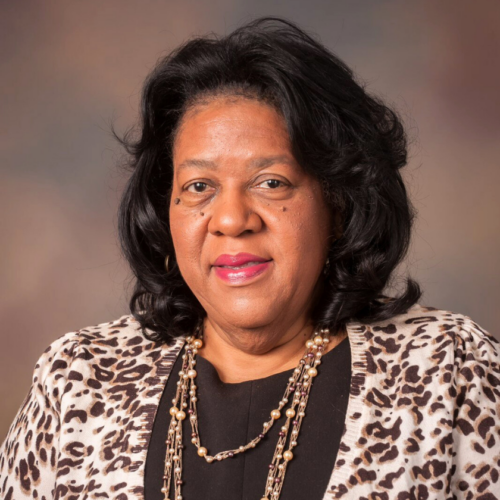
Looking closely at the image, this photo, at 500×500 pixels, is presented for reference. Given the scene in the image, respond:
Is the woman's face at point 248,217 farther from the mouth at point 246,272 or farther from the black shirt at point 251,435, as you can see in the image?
the black shirt at point 251,435

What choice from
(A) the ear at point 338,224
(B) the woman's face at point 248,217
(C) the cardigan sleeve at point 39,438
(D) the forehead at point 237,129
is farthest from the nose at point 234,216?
(C) the cardigan sleeve at point 39,438

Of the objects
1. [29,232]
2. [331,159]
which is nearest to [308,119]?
[331,159]

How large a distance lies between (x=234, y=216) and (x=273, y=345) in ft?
1.44

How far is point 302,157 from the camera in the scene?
2311 millimetres

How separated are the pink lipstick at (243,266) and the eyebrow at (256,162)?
0.24 metres

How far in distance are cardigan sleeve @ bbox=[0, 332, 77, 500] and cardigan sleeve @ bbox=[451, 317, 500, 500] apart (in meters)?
1.09

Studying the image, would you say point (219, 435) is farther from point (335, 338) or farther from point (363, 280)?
point (363, 280)

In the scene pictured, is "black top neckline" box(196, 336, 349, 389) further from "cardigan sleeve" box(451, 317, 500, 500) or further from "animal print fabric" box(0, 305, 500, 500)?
"cardigan sleeve" box(451, 317, 500, 500)

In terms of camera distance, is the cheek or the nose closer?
the nose

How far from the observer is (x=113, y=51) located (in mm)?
3902

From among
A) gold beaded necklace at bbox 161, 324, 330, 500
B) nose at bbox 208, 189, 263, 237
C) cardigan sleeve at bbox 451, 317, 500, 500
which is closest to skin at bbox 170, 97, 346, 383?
nose at bbox 208, 189, 263, 237

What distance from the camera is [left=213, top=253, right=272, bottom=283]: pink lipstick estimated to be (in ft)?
7.37

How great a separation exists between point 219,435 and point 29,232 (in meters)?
1.89

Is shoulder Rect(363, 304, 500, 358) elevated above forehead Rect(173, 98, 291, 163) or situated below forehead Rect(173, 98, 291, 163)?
below
